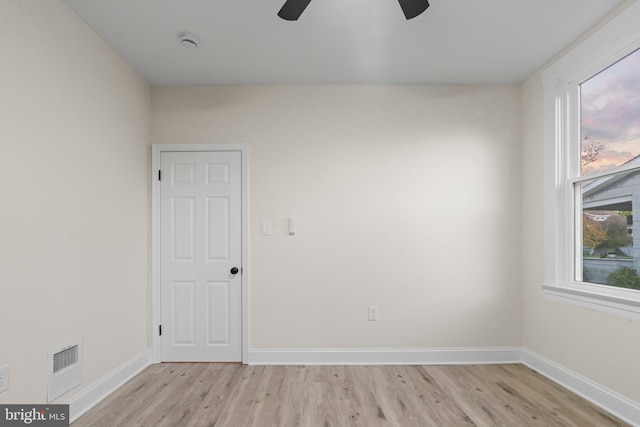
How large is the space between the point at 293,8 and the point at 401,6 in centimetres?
53

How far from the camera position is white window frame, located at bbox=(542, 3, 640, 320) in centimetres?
246

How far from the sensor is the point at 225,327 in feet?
10.5

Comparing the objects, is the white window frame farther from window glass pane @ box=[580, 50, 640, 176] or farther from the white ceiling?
the white ceiling

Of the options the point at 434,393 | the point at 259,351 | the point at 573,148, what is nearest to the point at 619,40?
the point at 573,148

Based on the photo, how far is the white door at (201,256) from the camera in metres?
3.19

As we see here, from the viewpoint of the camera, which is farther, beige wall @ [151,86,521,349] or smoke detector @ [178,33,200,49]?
beige wall @ [151,86,521,349]

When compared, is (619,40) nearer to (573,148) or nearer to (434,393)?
(573,148)

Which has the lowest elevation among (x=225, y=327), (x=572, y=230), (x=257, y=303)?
(x=225, y=327)

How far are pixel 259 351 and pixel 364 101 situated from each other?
249cm

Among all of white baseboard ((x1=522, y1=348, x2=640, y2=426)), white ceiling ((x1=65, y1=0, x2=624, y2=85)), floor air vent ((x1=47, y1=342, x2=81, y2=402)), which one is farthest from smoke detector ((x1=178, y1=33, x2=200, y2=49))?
white baseboard ((x1=522, y1=348, x2=640, y2=426))

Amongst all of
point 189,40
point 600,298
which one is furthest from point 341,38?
point 600,298

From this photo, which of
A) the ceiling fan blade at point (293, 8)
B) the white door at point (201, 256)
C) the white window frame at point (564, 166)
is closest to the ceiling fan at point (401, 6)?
the ceiling fan blade at point (293, 8)

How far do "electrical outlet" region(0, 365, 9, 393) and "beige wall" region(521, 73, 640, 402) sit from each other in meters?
3.45

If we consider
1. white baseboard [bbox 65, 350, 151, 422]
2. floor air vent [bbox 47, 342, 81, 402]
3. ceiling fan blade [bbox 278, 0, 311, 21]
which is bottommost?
white baseboard [bbox 65, 350, 151, 422]
